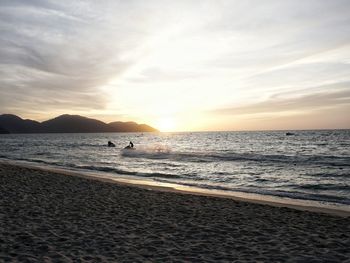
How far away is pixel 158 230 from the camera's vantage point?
930 centimetres

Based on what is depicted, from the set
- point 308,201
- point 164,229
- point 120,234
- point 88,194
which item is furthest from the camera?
point 308,201

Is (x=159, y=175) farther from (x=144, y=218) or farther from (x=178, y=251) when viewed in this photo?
(x=178, y=251)

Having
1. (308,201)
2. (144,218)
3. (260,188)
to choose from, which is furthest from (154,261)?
(260,188)

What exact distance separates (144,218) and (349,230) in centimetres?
617

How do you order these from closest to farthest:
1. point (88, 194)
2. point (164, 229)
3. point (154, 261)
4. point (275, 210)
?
point (154, 261)
point (164, 229)
point (275, 210)
point (88, 194)

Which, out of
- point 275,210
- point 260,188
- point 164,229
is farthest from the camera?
point 260,188

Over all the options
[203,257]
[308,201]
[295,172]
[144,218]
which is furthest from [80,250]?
[295,172]

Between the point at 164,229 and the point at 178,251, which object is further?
the point at 164,229

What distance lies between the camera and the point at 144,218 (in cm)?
1075

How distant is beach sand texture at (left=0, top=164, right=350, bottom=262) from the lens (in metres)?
7.22

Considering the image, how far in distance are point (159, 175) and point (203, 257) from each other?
19.5 m

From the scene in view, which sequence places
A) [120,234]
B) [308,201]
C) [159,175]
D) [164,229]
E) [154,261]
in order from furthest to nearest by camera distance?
[159,175]
[308,201]
[164,229]
[120,234]
[154,261]

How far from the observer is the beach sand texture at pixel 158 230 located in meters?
7.22

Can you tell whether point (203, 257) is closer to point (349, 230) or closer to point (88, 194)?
point (349, 230)
